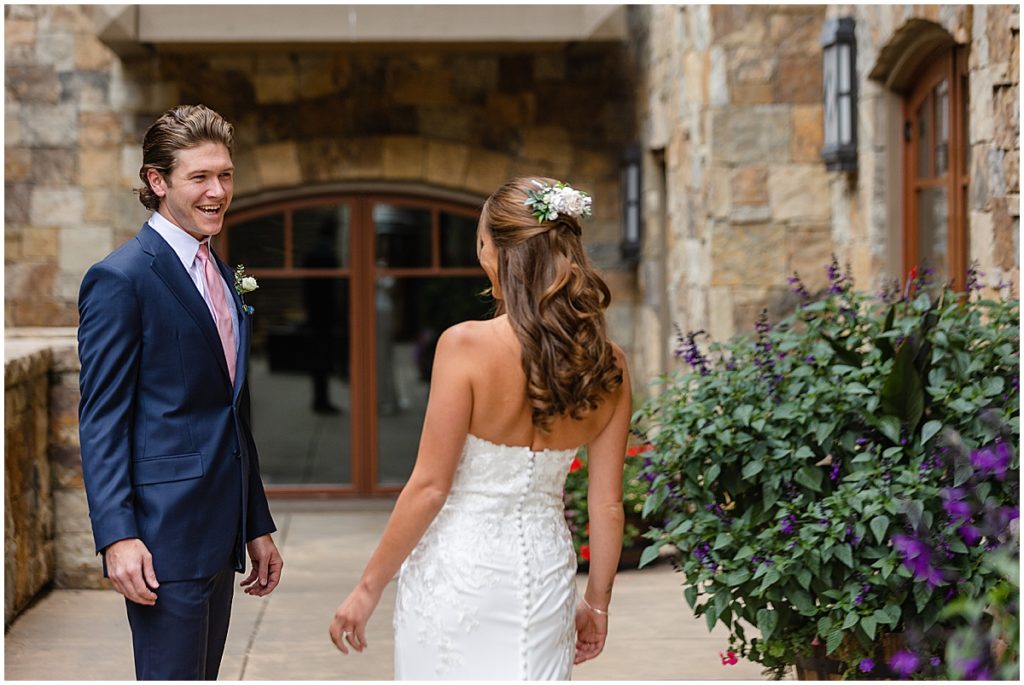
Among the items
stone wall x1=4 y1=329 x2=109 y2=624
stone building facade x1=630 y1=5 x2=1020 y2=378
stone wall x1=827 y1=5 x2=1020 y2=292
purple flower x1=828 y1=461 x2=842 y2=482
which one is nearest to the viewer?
purple flower x1=828 y1=461 x2=842 y2=482

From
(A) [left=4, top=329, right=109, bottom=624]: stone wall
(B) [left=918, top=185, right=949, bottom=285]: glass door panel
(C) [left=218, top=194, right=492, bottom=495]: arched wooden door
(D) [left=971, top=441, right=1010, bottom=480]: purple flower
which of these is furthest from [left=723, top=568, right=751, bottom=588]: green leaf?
(C) [left=218, top=194, right=492, bottom=495]: arched wooden door

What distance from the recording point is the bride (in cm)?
248

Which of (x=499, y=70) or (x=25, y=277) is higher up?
(x=499, y=70)

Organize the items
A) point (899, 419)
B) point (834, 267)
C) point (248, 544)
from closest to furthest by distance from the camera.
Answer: point (248, 544)
point (899, 419)
point (834, 267)

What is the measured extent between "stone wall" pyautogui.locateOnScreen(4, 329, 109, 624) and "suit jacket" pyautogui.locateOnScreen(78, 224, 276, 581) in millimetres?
3007

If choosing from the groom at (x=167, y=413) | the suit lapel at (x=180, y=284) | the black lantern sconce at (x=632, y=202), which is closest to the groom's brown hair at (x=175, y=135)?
the groom at (x=167, y=413)

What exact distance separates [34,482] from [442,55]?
4.18 m

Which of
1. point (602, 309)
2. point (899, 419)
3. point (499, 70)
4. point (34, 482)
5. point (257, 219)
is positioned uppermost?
point (499, 70)

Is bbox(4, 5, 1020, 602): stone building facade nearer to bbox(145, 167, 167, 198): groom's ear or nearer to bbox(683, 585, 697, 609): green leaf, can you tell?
bbox(683, 585, 697, 609): green leaf

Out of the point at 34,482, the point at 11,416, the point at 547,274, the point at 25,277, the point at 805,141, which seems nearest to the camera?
the point at 547,274

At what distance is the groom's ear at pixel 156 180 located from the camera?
8.72 feet

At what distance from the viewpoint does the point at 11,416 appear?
5355mm

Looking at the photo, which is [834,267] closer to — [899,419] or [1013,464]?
[899,419]

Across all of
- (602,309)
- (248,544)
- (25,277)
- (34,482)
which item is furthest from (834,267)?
(25,277)
